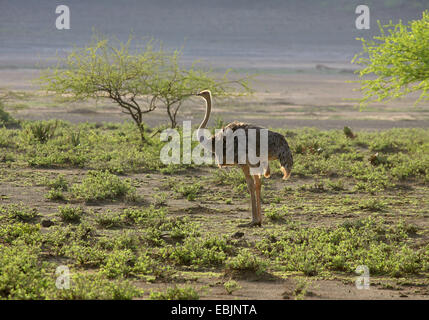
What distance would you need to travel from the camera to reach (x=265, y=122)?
22.8 meters

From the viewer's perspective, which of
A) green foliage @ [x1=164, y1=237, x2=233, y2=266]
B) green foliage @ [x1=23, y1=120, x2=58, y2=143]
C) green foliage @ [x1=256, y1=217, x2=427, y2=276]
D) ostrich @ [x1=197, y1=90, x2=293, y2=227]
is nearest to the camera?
green foliage @ [x1=256, y1=217, x2=427, y2=276]

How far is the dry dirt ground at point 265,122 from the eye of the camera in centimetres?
626

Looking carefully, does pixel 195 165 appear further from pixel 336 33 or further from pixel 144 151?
pixel 336 33

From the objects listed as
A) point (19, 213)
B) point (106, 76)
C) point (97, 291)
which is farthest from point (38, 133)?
point (97, 291)

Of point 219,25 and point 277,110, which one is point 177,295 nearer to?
point 277,110

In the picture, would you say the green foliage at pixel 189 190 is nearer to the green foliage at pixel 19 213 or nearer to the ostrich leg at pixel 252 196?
the ostrich leg at pixel 252 196

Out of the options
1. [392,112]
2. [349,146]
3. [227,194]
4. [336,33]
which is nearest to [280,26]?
[336,33]

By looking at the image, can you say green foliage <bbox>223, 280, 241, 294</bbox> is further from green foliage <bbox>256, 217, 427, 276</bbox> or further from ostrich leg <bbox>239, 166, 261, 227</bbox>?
ostrich leg <bbox>239, 166, 261, 227</bbox>

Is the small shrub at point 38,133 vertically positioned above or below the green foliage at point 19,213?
above

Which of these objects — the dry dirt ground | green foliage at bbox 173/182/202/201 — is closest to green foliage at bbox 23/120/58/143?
the dry dirt ground

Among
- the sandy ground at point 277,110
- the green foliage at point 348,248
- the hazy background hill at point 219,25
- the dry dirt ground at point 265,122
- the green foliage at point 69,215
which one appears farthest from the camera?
the hazy background hill at point 219,25

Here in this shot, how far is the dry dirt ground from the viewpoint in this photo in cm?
626

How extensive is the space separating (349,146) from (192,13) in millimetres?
65034

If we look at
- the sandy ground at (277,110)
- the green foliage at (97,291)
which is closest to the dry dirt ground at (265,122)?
the sandy ground at (277,110)
